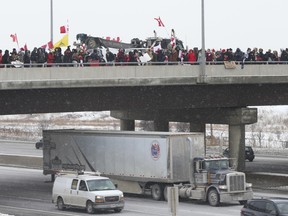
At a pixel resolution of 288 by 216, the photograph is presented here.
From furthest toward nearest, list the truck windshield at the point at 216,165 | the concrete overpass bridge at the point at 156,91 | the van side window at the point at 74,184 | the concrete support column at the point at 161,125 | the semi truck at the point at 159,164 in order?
the concrete support column at the point at 161,125 < the concrete overpass bridge at the point at 156,91 < the truck windshield at the point at 216,165 < the semi truck at the point at 159,164 < the van side window at the point at 74,184

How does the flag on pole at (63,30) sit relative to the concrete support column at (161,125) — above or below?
above

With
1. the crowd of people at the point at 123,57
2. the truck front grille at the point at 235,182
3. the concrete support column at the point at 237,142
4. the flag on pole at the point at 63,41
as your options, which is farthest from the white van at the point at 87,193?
the concrete support column at the point at 237,142

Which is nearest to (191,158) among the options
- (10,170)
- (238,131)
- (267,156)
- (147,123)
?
(238,131)

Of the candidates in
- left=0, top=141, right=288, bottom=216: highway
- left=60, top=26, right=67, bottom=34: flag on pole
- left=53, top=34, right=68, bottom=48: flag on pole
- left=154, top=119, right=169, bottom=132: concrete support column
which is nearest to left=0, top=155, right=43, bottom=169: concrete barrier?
left=0, top=141, right=288, bottom=216: highway

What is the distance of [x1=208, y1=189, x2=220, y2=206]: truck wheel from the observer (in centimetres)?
3559

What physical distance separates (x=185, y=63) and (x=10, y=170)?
19002 mm

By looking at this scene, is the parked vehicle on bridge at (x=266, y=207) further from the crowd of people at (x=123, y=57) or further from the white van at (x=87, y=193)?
the crowd of people at (x=123, y=57)

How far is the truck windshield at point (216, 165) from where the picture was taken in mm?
36875

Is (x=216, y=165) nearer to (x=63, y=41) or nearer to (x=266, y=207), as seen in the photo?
(x=266, y=207)

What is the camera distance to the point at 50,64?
37250 millimetres

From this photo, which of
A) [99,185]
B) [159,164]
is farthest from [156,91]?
[99,185]

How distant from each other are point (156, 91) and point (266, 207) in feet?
64.9

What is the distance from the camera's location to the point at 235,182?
35625 millimetres

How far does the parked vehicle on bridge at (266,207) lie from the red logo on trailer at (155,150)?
37.4ft
